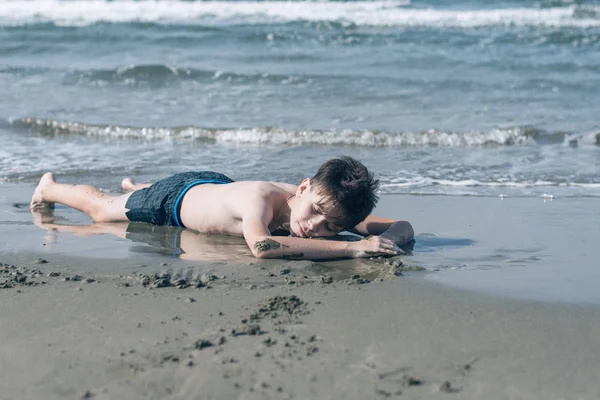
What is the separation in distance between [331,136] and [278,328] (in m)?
5.37

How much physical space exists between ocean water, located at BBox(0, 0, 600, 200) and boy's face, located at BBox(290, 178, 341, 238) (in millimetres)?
1795

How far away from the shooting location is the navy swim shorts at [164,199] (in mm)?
5113

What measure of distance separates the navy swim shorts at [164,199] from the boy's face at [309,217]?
2.92ft

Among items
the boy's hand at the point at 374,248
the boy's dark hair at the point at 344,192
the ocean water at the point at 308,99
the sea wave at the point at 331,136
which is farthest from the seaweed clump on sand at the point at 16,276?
the sea wave at the point at 331,136

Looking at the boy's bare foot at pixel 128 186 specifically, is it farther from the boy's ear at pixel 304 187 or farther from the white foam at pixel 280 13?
the white foam at pixel 280 13

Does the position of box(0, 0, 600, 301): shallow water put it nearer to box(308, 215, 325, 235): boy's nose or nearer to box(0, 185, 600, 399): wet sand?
box(0, 185, 600, 399): wet sand

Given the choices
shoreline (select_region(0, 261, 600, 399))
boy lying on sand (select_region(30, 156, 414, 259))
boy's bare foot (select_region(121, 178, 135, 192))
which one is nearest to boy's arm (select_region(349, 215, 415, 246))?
boy lying on sand (select_region(30, 156, 414, 259))

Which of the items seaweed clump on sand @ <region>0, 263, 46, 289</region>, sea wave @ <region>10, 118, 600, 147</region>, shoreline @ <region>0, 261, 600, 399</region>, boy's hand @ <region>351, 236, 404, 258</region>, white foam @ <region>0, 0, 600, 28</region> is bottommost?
shoreline @ <region>0, 261, 600, 399</region>

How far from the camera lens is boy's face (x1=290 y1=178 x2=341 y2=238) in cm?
436

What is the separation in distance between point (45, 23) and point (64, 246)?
13.2 m

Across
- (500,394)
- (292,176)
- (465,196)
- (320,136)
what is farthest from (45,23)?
(500,394)

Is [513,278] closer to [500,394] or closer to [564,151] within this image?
[500,394]

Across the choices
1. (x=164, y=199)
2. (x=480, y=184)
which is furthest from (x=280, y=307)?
(x=480, y=184)

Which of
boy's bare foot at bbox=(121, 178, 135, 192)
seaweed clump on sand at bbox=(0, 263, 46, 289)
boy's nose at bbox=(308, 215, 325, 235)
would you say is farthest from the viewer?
boy's bare foot at bbox=(121, 178, 135, 192)
